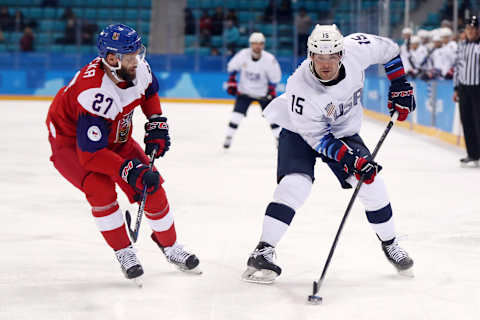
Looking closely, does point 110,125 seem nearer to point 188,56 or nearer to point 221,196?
point 221,196

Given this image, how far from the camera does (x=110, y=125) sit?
9.78 ft

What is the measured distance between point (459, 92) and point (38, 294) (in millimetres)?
4802

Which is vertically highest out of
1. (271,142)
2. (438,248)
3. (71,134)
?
(71,134)

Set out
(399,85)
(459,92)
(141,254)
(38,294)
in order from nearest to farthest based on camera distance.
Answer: (38,294) < (399,85) < (141,254) < (459,92)

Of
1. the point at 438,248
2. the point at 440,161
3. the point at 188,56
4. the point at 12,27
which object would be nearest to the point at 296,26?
the point at 188,56

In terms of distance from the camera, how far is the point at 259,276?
3152 millimetres

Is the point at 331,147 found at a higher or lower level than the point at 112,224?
higher

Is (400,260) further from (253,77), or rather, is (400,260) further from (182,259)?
(253,77)

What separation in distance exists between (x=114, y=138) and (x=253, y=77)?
519cm

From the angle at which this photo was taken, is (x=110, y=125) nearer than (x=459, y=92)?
Yes

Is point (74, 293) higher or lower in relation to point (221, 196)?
higher

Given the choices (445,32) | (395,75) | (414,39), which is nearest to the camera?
(395,75)

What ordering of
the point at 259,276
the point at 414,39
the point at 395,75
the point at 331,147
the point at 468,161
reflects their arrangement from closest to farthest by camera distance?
the point at 331,147 → the point at 259,276 → the point at 395,75 → the point at 468,161 → the point at 414,39

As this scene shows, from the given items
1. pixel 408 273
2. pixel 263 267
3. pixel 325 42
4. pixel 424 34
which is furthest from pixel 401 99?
pixel 424 34
